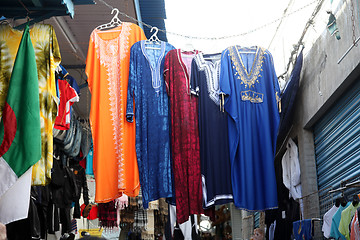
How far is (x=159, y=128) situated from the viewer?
14.8ft

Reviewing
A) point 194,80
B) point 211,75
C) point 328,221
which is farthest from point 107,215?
point 328,221

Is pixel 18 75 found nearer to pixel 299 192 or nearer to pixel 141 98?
pixel 141 98

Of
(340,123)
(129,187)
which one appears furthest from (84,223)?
(340,123)

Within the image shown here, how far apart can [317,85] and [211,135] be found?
1.31 metres

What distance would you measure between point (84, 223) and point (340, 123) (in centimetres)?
977

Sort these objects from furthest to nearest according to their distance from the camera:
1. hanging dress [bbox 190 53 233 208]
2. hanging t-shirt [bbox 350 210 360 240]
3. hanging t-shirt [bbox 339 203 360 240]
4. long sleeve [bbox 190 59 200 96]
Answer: long sleeve [bbox 190 59 200 96]
hanging dress [bbox 190 53 233 208]
hanging t-shirt [bbox 339 203 360 240]
hanging t-shirt [bbox 350 210 360 240]

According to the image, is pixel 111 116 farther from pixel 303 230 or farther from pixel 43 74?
pixel 303 230

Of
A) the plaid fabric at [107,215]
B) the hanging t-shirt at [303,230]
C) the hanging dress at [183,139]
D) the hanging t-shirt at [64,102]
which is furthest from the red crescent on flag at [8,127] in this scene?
the hanging t-shirt at [303,230]

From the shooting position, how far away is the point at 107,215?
6141 mm

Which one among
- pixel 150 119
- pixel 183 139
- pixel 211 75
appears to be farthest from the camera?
pixel 211 75

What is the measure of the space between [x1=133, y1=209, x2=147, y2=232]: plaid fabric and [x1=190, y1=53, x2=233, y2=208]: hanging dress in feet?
12.4

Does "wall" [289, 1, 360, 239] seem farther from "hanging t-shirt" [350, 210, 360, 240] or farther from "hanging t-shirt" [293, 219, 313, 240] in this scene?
"hanging t-shirt" [350, 210, 360, 240]

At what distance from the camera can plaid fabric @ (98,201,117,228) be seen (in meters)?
5.55

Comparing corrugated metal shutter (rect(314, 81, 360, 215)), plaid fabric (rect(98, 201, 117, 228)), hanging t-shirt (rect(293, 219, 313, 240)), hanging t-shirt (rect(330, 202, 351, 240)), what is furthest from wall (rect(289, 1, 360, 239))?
plaid fabric (rect(98, 201, 117, 228))
